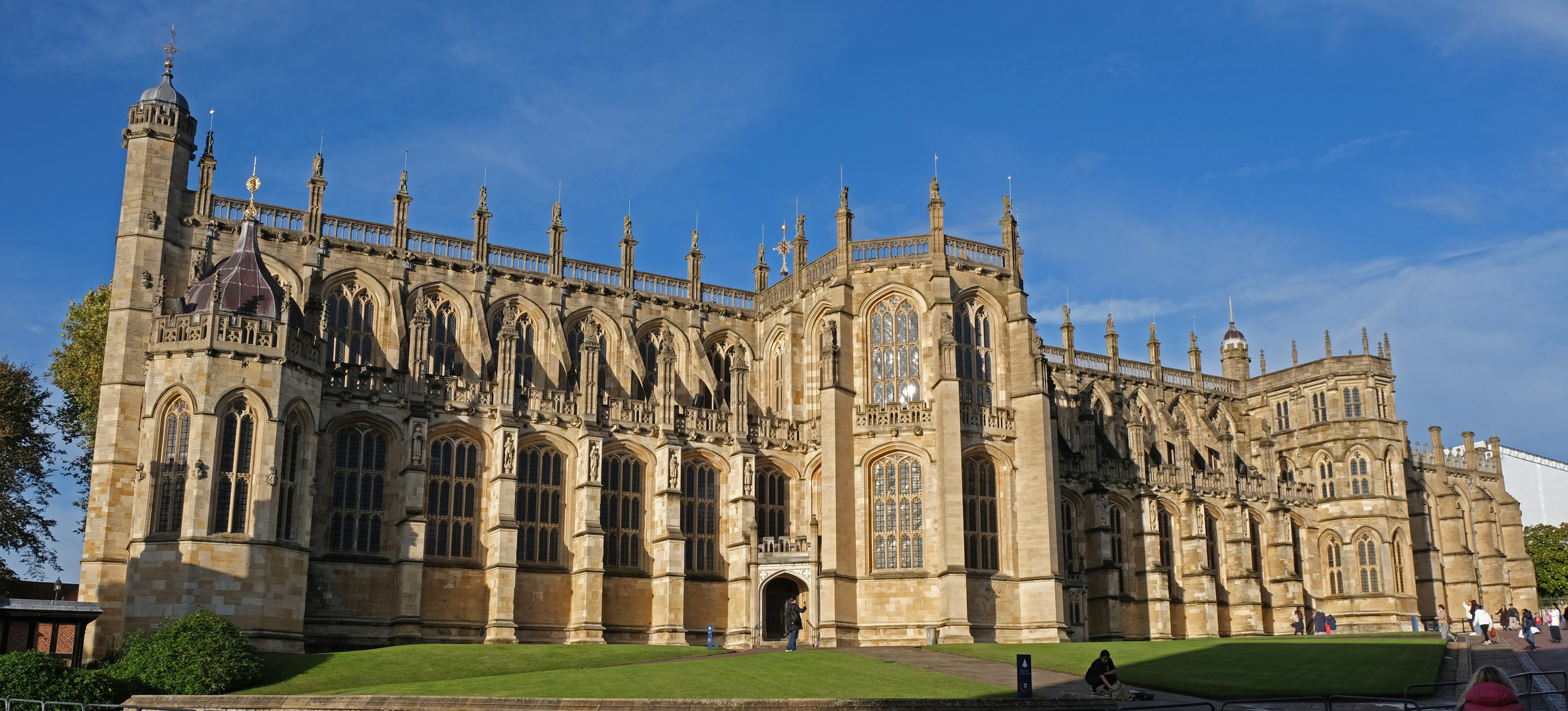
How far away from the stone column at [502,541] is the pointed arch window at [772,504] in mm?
10582

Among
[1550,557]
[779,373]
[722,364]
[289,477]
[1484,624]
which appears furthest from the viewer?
[1550,557]

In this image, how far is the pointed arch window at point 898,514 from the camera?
50.8 meters

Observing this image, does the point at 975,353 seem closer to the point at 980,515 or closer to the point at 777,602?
the point at 980,515

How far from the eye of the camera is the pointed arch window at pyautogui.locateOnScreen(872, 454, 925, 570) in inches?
2002

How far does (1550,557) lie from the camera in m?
92.4

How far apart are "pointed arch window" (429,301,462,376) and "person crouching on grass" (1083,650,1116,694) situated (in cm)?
2988

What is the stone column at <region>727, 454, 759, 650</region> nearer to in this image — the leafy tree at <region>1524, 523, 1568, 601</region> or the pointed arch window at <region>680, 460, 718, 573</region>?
the pointed arch window at <region>680, 460, 718, 573</region>

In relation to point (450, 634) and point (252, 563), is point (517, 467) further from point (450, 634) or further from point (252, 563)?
point (252, 563)

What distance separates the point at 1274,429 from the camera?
74.1m

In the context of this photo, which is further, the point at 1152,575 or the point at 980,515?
the point at 1152,575

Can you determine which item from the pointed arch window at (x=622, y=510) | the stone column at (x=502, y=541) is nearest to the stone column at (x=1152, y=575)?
the pointed arch window at (x=622, y=510)

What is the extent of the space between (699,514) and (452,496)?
10141 mm

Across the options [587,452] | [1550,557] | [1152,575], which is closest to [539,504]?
[587,452]

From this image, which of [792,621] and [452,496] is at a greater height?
[452,496]
